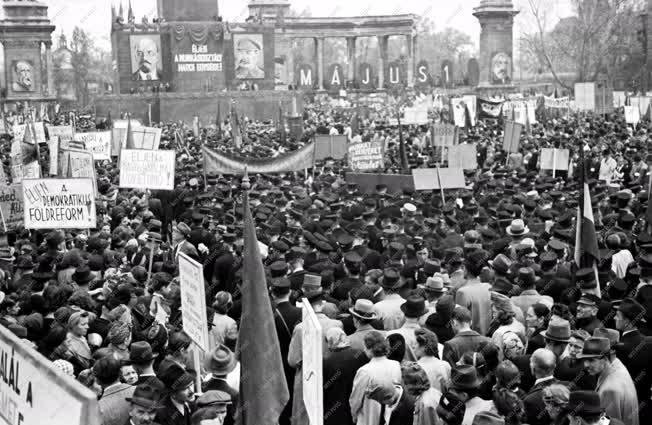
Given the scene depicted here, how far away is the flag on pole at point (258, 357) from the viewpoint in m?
6.21

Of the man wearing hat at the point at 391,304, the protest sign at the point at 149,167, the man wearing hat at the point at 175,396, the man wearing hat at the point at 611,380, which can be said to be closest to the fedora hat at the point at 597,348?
the man wearing hat at the point at 611,380

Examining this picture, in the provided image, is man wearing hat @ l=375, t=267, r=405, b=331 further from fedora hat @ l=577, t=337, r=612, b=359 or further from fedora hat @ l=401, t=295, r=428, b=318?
fedora hat @ l=577, t=337, r=612, b=359

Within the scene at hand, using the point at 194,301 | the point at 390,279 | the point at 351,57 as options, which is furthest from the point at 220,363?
the point at 351,57

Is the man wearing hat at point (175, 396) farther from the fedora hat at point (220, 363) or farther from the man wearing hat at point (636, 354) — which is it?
the man wearing hat at point (636, 354)

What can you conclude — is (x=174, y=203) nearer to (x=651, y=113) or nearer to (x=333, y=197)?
(x=333, y=197)

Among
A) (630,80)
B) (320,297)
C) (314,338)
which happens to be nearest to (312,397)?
(314,338)

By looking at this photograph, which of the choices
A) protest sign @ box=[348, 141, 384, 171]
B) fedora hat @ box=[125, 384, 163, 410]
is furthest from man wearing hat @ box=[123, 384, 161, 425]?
protest sign @ box=[348, 141, 384, 171]

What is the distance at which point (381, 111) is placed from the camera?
62.3 metres

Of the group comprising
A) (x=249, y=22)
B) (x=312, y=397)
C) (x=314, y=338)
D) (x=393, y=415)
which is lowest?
(x=393, y=415)

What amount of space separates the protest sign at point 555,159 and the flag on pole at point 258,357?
1353 cm

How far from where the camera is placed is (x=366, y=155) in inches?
829

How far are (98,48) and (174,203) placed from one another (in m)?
131

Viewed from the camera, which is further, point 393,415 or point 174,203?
point 174,203

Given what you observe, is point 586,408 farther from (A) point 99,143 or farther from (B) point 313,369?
(A) point 99,143
